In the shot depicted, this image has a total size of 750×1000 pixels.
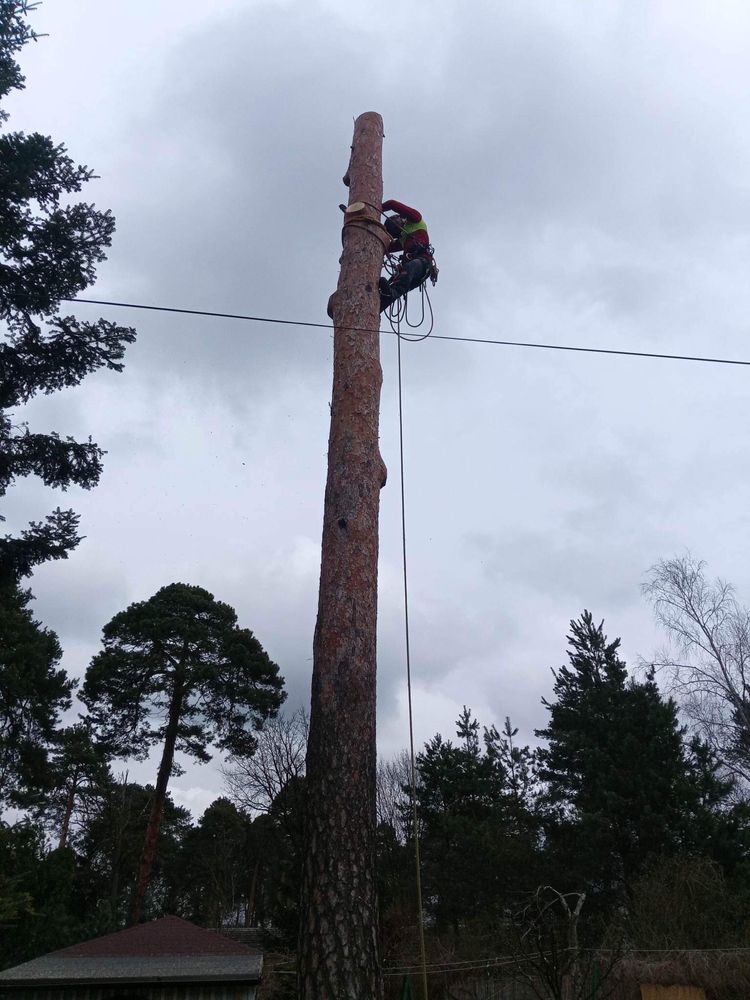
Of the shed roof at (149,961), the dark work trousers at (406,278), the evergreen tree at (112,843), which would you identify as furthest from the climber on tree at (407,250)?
the evergreen tree at (112,843)

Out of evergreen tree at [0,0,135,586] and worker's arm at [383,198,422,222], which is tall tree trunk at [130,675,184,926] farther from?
worker's arm at [383,198,422,222]

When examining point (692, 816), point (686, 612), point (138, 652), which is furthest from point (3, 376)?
point (686, 612)

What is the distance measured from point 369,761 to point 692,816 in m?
15.4

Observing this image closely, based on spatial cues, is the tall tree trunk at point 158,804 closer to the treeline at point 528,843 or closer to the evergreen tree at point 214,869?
the treeline at point 528,843

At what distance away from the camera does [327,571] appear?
4.65m

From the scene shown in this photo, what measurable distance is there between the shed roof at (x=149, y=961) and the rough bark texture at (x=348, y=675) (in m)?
7.79

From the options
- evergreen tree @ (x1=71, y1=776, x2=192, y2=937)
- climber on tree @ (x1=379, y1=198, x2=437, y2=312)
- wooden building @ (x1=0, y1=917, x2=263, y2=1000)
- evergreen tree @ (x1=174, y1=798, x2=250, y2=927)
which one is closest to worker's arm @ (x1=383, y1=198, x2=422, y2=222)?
climber on tree @ (x1=379, y1=198, x2=437, y2=312)

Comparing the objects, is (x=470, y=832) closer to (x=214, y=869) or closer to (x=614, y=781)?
(x=614, y=781)

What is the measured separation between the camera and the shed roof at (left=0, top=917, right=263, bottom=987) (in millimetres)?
9750

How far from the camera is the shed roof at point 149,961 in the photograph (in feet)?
32.0

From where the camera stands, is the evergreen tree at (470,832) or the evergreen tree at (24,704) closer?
the evergreen tree at (24,704)

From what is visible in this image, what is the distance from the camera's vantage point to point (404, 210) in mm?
6992

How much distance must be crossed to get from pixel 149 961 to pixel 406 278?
10128 millimetres

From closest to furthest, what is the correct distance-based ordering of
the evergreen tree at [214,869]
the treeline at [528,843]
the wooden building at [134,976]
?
the wooden building at [134,976]
the treeline at [528,843]
the evergreen tree at [214,869]
